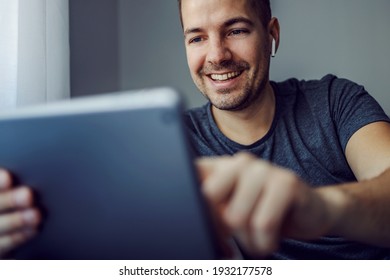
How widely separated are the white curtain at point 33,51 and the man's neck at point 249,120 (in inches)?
13.2

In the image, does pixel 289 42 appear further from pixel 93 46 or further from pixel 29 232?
pixel 29 232

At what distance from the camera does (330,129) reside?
2.49ft

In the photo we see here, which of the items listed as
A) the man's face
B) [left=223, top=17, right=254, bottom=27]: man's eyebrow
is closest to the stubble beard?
the man's face

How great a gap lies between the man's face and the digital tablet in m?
0.48

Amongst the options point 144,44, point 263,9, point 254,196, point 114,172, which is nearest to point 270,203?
point 254,196

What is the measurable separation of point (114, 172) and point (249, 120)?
0.57 m

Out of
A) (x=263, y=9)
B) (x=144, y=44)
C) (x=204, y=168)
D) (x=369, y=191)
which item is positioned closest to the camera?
(x=204, y=168)

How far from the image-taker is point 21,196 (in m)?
0.36

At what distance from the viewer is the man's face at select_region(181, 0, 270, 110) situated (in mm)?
739

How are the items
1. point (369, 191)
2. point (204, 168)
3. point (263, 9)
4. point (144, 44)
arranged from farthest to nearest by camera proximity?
point (263, 9) → point (144, 44) → point (369, 191) → point (204, 168)

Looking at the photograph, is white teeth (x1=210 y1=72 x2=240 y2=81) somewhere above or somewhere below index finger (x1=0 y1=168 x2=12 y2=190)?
above

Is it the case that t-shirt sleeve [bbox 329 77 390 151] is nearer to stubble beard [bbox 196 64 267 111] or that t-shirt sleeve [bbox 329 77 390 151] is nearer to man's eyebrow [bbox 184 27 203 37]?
stubble beard [bbox 196 64 267 111]

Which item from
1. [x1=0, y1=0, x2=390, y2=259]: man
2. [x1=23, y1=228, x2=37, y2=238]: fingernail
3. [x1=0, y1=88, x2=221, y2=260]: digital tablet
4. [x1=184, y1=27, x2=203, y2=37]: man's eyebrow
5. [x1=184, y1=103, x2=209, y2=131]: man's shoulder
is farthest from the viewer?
[x1=184, y1=103, x2=209, y2=131]: man's shoulder
